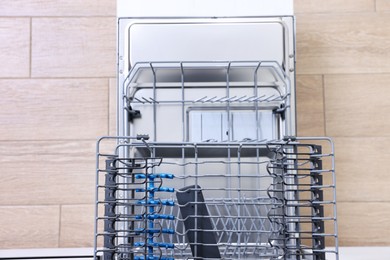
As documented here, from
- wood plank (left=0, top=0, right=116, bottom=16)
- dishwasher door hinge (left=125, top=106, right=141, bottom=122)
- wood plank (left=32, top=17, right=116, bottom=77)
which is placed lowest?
dishwasher door hinge (left=125, top=106, right=141, bottom=122)

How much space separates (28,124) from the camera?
91cm

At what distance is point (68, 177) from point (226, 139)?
1.07ft

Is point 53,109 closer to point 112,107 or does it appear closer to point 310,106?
point 112,107

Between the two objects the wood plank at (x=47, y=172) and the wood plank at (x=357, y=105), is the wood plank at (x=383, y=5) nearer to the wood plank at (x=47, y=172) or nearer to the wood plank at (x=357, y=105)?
the wood plank at (x=357, y=105)

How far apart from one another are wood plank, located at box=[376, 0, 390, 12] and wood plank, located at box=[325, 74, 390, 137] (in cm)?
14

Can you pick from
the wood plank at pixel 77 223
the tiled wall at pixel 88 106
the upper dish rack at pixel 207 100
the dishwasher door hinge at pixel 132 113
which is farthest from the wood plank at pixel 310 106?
the wood plank at pixel 77 223

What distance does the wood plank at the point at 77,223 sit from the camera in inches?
34.5

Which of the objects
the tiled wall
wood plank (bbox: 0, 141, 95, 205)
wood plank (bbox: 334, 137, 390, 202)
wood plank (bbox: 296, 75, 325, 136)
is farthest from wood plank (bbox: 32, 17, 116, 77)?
wood plank (bbox: 334, 137, 390, 202)

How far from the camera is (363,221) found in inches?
34.7

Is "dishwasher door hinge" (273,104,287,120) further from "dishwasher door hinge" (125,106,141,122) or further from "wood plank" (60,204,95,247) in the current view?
"wood plank" (60,204,95,247)

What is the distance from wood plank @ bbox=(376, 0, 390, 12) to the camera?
0.93 m

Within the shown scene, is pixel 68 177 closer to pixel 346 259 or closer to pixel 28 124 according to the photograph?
pixel 28 124

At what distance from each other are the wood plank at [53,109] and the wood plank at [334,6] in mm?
422

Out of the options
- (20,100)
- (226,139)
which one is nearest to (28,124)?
(20,100)
